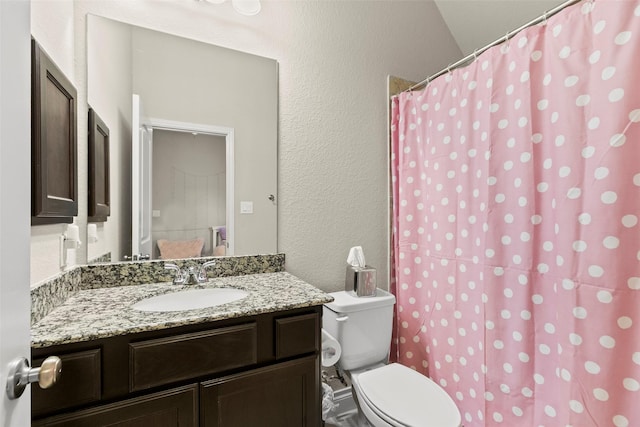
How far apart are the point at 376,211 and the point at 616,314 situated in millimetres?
1198

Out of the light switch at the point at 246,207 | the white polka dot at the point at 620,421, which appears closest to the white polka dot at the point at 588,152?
the white polka dot at the point at 620,421

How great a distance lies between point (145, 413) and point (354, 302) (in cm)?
98

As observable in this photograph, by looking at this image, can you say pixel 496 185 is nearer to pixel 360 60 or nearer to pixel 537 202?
pixel 537 202

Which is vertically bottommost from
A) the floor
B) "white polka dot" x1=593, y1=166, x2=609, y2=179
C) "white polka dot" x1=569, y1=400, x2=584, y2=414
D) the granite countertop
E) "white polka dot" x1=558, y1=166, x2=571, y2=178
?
the floor

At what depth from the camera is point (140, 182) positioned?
1.36 metres

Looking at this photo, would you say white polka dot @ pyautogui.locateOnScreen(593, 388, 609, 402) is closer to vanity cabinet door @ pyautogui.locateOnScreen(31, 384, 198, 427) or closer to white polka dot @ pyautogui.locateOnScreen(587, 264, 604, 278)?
white polka dot @ pyautogui.locateOnScreen(587, 264, 604, 278)

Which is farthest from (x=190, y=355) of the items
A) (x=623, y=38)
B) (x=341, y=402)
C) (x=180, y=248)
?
(x=623, y=38)

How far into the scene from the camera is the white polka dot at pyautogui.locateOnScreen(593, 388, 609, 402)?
984 millimetres

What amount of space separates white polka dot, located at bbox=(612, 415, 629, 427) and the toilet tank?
0.89 metres

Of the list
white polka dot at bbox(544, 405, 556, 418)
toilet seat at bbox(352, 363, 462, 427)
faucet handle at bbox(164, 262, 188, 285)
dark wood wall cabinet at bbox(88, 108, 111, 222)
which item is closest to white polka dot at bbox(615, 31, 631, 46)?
white polka dot at bbox(544, 405, 556, 418)

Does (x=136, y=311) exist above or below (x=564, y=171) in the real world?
below

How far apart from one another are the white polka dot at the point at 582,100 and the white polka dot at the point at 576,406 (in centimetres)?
106

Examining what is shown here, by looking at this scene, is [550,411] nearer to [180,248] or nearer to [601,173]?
[601,173]

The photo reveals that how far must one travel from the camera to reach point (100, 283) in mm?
1260
